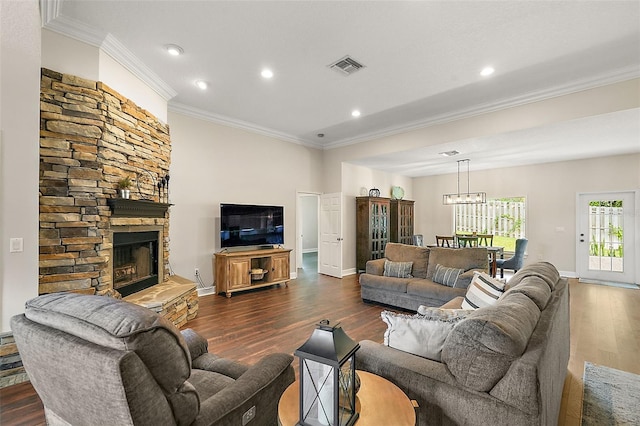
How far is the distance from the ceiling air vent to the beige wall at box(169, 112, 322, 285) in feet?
8.88

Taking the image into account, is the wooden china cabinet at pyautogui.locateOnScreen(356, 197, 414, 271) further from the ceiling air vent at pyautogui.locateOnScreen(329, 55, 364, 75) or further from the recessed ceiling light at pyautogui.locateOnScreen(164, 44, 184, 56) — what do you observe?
the recessed ceiling light at pyautogui.locateOnScreen(164, 44, 184, 56)

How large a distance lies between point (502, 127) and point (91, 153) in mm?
5330

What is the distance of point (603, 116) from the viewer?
3881 millimetres

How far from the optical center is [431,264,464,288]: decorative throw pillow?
3.93 meters

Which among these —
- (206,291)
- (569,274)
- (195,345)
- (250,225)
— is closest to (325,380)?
(195,345)

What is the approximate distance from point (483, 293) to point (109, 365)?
102 inches

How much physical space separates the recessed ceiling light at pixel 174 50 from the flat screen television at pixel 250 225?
2.48 meters

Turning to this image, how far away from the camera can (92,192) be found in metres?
2.95

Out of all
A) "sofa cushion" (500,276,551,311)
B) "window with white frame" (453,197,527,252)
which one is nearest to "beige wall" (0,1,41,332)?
"sofa cushion" (500,276,551,311)

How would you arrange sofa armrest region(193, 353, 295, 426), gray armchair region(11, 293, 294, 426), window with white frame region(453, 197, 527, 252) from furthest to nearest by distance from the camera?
window with white frame region(453, 197, 527, 252) → sofa armrest region(193, 353, 295, 426) → gray armchair region(11, 293, 294, 426)

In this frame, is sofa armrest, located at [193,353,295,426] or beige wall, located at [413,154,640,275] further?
beige wall, located at [413,154,640,275]

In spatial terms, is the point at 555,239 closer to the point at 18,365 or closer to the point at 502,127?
the point at 502,127

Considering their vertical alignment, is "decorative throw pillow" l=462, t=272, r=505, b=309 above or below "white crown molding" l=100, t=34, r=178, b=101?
below

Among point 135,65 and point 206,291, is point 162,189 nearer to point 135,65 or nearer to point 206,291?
point 135,65
